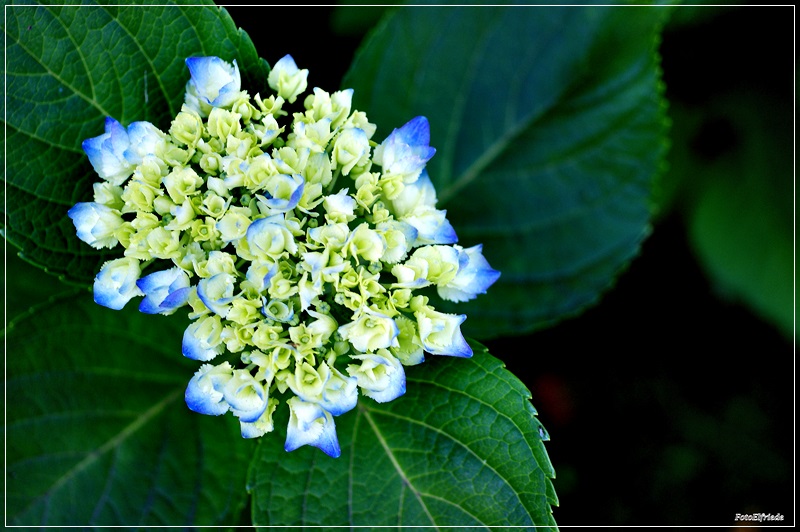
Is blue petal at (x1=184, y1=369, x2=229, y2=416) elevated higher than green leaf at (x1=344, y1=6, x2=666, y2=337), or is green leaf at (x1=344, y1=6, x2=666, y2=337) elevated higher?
green leaf at (x1=344, y1=6, x2=666, y2=337)

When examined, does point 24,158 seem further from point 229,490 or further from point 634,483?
point 634,483

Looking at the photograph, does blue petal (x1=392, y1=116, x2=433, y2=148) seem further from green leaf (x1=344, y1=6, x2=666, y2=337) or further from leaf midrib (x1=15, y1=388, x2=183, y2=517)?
leaf midrib (x1=15, y1=388, x2=183, y2=517)

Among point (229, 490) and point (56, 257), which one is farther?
point (229, 490)

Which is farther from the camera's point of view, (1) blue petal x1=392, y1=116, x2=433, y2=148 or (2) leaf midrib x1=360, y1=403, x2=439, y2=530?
(2) leaf midrib x1=360, y1=403, x2=439, y2=530

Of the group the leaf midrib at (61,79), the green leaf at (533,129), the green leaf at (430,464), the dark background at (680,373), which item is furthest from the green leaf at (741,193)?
the leaf midrib at (61,79)

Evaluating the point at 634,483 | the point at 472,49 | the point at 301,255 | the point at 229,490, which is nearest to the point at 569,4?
the point at 472,49

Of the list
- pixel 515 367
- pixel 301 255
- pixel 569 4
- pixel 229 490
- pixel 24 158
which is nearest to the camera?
pixel 301 255

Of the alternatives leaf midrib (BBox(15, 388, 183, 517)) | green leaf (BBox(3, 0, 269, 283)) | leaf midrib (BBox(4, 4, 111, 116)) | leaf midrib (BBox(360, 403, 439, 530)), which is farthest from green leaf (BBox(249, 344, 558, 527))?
leaf midrib (BBox(4, 4, 111, 116))
